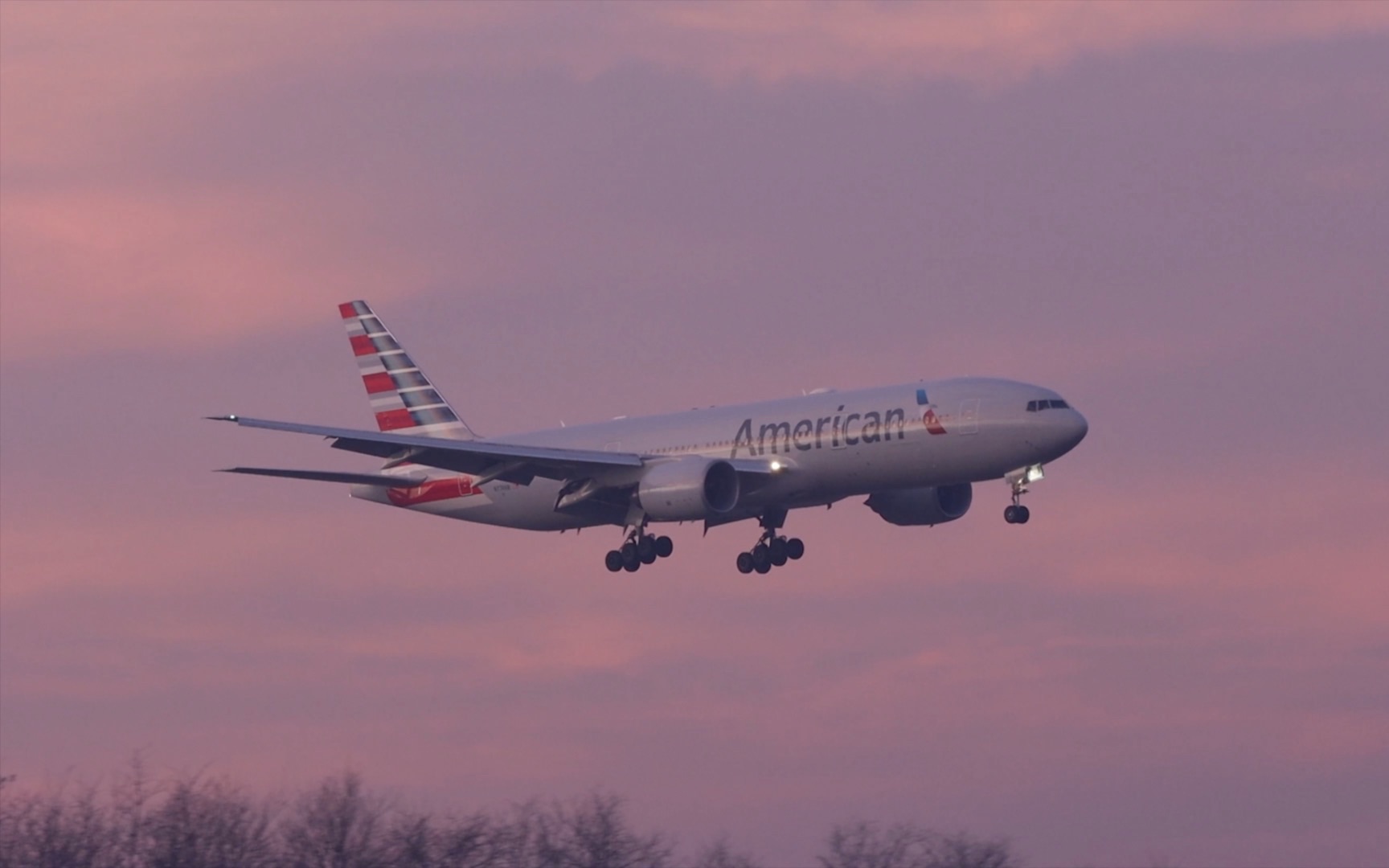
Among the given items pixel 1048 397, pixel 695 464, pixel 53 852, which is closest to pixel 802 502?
pixel 695 464

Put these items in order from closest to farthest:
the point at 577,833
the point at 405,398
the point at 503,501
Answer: the point at 577,833 → the point at 503,501 → the point at 405,398

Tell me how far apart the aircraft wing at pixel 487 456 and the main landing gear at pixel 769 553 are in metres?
4.99

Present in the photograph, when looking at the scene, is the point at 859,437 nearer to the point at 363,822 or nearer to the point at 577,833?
the point at 577,833

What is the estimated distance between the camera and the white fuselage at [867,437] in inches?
2475

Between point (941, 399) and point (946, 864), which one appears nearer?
point (946, 864)

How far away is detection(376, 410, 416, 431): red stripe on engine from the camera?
80562mm

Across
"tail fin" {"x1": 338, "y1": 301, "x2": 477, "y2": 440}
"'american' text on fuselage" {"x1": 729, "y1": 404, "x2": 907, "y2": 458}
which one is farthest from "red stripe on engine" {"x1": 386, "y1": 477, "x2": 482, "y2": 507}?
"'american' text on fuselage" {"x1": 729, "y1": 404, "x2": 907, "y2": 458}

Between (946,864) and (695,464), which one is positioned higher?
(695,464)

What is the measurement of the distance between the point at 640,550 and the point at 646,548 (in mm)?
192

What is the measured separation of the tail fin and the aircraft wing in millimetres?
8789

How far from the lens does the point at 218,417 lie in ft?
199

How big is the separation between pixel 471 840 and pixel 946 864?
38.3 ft

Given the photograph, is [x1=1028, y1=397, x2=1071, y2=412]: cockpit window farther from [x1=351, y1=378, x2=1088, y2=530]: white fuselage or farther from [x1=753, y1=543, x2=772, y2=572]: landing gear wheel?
[x1=753, y1=543, x2=772, y2=572]: landing gear wheel

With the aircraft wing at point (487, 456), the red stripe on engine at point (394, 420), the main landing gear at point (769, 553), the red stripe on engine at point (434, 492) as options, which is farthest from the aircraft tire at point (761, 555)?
the red stripe on engine at point (394, 420)
